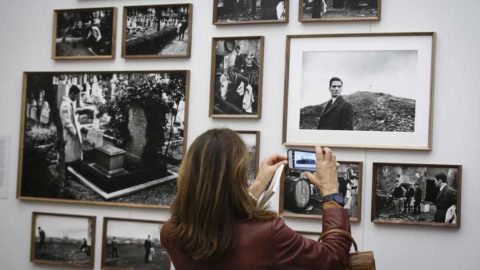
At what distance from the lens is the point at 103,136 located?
5.17 meters

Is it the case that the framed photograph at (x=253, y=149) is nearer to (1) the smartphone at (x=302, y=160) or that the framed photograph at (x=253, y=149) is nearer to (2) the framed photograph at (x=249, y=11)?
(2) the framed photograph at (x=249, y=11)

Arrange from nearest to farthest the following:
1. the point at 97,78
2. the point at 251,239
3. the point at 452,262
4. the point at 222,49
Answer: the point at 251,239 → the point at 452,262 → the point at 222,49 → the point at 97,78

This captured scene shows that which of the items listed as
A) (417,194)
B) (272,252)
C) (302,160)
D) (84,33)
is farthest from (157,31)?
(272,252)

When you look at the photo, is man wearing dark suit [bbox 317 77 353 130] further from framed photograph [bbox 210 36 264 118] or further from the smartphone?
the smartphone

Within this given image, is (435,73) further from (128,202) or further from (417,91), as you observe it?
(128,202)

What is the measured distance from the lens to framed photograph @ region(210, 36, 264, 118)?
4.79 metres

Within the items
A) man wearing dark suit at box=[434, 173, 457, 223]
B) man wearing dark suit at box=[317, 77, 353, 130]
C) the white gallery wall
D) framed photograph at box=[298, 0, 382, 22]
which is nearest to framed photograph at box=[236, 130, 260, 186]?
the white gallery wall

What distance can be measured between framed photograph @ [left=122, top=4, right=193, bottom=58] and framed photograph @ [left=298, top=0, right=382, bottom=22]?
93 centimetres

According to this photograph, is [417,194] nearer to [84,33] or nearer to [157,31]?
[157,31]

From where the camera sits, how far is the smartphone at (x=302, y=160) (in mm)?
3336

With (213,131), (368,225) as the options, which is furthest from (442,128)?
(213,131)

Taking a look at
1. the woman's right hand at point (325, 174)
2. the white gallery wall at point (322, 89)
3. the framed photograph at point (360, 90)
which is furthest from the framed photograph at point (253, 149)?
the woman's right hand at point (325, 174)

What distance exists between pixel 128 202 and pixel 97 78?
1.06 meters

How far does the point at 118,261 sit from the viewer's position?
511cm
